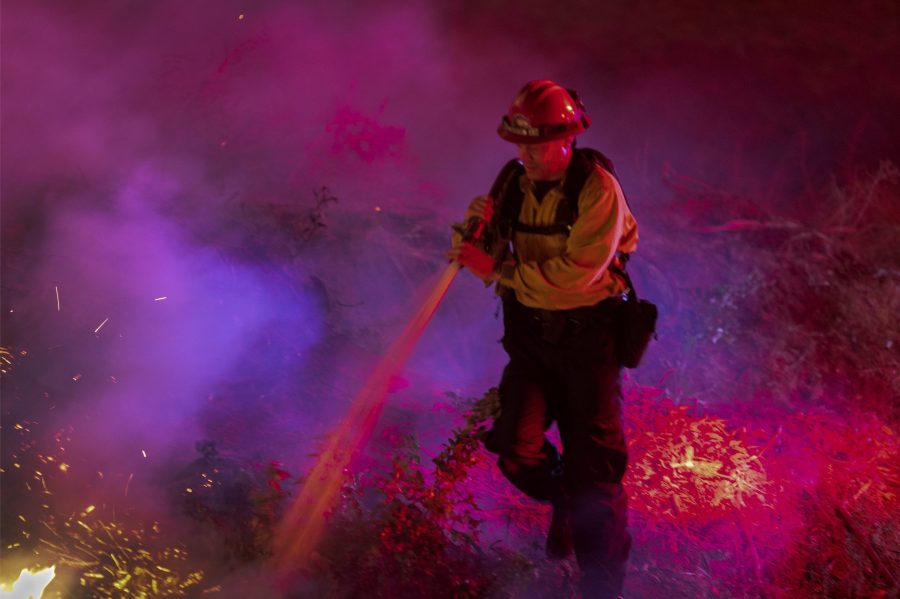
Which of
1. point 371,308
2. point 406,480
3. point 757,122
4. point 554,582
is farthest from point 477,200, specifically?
point 757,122

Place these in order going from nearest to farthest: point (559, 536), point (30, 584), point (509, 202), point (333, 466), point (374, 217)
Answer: point (509, 202) → point (30, 584) → point (559, 536) → point (333, 466) → point (374, 217)

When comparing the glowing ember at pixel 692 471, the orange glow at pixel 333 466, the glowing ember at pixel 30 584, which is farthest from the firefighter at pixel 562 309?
the glowing ember at pixel 30 584

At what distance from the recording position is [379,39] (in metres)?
8.05

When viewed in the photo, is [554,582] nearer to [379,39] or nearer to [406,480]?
[406,480]

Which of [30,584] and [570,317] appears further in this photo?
[30,584]

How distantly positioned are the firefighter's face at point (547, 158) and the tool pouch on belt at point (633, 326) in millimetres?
541

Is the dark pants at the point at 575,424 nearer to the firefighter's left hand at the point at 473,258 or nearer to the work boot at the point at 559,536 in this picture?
the work boot at the point at 559,536

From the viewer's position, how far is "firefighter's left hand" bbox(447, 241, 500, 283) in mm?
3414

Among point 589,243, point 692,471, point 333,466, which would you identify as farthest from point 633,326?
point 333,466

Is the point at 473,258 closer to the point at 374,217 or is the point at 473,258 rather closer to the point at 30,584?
the point at 30,584

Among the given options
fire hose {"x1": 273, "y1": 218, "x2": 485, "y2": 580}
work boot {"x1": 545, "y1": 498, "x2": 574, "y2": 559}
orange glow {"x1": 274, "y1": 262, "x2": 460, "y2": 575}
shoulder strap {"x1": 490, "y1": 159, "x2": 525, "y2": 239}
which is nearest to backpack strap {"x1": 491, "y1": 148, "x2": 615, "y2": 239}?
shoulder strap {"x1": 490, "y1": 159, "x2": 525, "y2": 239}

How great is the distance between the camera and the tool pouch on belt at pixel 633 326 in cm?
348

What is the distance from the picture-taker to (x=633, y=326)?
3.49 metres

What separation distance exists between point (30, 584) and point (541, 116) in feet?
11.6
